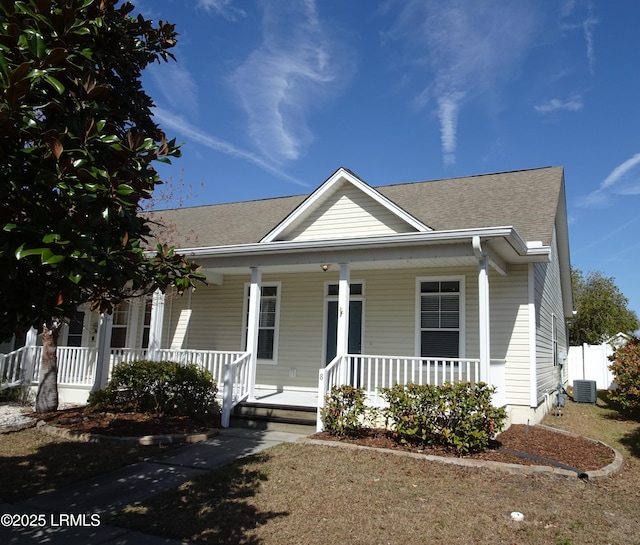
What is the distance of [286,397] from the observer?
35.0ft

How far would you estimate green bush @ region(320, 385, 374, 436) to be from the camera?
8133 mm

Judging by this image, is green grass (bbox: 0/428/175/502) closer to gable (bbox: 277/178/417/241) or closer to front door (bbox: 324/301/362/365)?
front door (bbox: 324/301/362/365)

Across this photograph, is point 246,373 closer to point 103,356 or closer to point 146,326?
point 103,356

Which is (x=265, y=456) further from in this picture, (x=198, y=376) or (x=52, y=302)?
(x=52, y=302)

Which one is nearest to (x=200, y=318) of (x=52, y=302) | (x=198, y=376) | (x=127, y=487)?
(x=198, y=376)

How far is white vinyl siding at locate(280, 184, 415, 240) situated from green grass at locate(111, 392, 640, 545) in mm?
5470

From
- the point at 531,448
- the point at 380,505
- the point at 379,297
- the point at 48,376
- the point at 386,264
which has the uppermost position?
the point at 386,264

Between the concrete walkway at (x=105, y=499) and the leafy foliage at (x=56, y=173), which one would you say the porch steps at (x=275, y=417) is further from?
the leafy foliage at (x=56, y=173)

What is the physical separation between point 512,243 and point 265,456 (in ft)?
18.1

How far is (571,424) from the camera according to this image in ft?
35.8

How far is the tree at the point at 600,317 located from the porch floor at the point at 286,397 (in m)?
29.3

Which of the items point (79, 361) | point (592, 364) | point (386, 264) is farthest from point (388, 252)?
point (592, 364)

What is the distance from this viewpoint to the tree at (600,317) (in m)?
35.5

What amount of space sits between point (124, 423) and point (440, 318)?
673 centimetres
